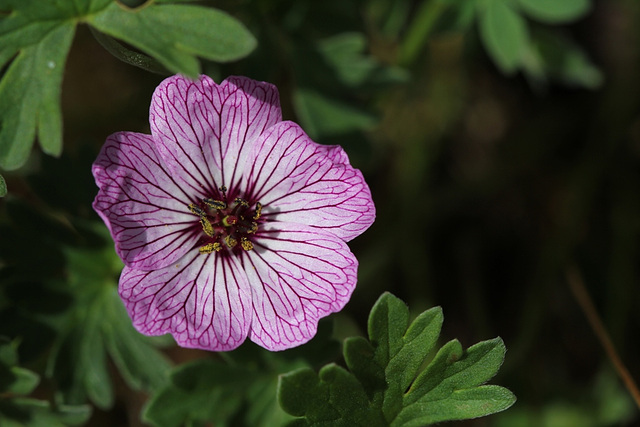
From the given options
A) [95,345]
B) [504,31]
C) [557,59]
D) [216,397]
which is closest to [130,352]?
[95,345]

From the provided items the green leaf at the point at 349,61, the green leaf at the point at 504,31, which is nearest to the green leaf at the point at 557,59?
the green leaf at the point at 504,31

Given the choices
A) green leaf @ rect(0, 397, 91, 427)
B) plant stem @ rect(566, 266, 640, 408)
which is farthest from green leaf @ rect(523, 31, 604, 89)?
green leaf @ rect(0, 397, 91, 427)

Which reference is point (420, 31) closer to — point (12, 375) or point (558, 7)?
point (558, 7)

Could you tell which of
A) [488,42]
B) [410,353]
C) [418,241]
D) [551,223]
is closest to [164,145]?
[410,353]

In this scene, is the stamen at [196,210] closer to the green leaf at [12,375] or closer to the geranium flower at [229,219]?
the geranium flower at [229,219]

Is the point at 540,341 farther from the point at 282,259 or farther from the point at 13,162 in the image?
the point at 13,162

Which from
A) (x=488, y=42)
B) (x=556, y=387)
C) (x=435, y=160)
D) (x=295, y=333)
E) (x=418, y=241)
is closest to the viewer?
(x=295, y=333)

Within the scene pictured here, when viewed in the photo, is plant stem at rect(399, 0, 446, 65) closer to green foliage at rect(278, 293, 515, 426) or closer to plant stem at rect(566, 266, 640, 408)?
plant stem at rect(566, 266, 640, 408)
